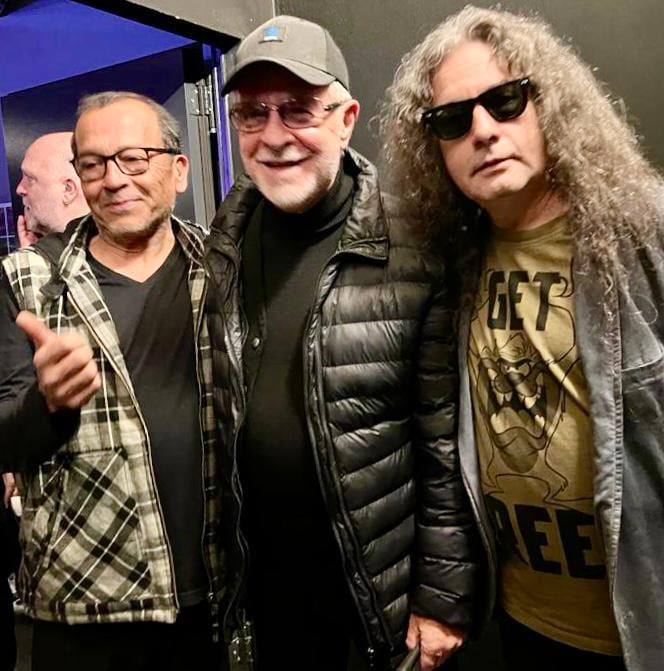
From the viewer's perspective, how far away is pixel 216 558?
140cm

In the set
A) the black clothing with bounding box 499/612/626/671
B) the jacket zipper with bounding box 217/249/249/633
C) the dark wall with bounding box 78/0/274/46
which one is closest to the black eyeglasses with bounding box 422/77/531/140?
the jacket zipper with bounding box 217/249/249/633

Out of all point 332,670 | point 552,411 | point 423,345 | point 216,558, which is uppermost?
point 423,345

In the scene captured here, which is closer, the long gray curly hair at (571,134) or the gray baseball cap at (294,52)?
the long gray curly hair at (571,134)

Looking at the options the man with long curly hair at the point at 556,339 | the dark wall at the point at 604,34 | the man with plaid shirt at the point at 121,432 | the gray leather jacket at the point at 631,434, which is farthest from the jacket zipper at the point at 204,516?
the dark wall at the point at 604,34

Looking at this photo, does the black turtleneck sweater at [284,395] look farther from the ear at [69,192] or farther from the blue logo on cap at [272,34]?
the ear at [69,192]

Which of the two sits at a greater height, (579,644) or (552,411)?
(552,411)

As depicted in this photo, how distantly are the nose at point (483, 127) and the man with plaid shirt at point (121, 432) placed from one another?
639 millimetres

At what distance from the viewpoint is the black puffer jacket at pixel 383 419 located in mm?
1264

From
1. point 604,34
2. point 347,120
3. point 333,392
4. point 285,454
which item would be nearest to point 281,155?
point 347,120

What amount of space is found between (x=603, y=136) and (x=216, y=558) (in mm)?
1069

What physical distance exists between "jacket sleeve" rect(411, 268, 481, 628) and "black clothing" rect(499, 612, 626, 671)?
0.08m

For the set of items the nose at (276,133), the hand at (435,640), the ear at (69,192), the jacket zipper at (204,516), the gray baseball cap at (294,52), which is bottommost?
the hand at (435,640)

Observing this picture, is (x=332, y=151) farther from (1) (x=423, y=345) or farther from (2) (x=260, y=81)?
(1) (x=423, y=345)

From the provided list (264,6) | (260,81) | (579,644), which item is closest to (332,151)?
(260,81)
